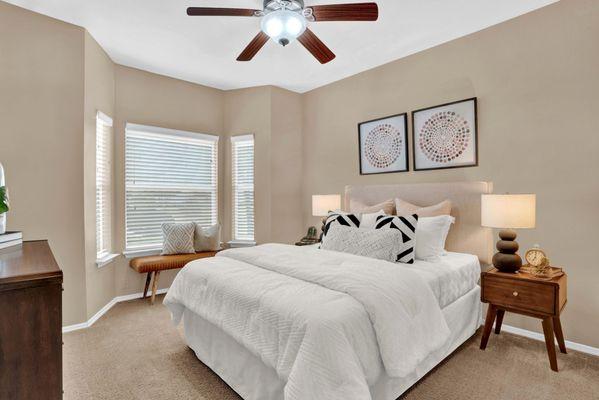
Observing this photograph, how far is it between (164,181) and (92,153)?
1057 millimetres

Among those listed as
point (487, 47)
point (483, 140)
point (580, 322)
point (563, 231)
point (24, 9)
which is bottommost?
point (580, 322)

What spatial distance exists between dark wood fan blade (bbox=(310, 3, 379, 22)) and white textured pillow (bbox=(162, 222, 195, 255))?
2.94m

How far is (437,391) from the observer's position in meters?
2.08

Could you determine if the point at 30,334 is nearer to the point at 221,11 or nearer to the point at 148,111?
the point at 221,11

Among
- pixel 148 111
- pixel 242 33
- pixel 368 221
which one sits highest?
pixel 242 33

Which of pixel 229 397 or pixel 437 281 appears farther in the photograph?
pixel 437 281

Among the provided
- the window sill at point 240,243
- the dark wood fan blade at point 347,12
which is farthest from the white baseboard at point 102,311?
the dark wood fan blade at point 347,12

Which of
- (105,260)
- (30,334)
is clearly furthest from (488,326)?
(105,260)

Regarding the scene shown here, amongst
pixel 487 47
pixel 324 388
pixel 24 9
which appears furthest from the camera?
pixel 487 47

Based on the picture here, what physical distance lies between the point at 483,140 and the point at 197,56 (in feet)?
10.4

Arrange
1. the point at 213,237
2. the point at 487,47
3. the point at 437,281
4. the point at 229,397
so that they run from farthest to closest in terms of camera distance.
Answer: the point at 213,237 → the point at 487,47 → the point at 437,281 → the point at 229,397

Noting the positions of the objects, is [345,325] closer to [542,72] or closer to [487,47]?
[542,72]

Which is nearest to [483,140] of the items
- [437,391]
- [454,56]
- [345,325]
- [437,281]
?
[454,56]

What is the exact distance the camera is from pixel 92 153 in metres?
3.34
